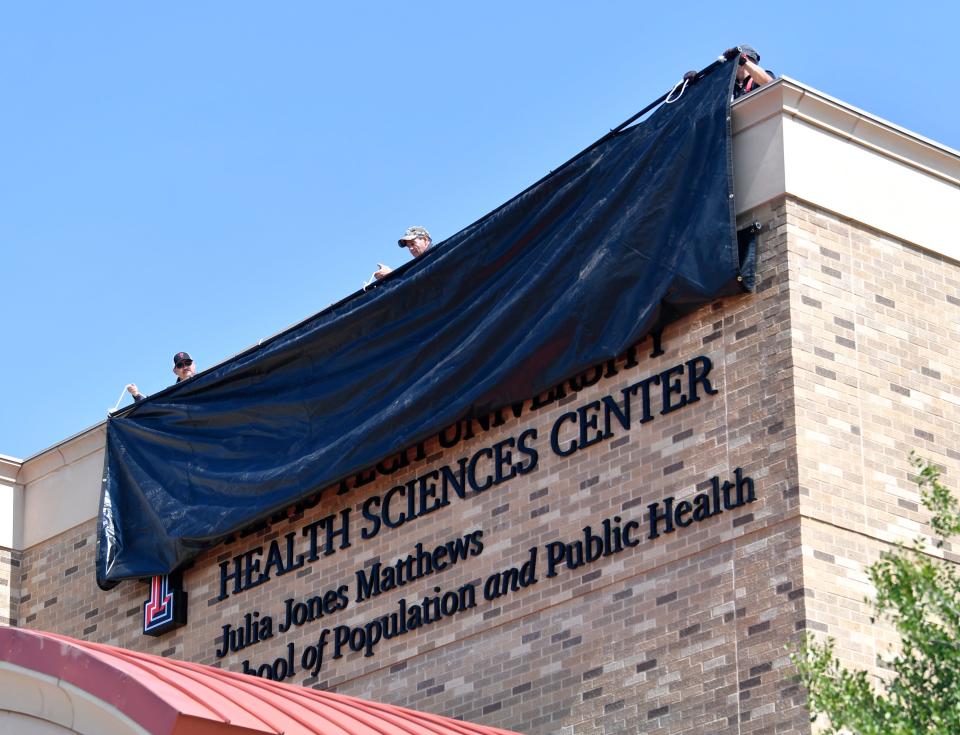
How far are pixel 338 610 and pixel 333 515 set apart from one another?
3.28ft

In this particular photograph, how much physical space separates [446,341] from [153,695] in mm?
7167

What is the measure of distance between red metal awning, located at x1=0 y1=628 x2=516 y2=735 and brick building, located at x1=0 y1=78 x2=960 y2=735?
8.58 ft

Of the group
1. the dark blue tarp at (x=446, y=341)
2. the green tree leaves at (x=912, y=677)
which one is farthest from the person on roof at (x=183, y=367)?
the green tree leaves at (x=912, y=677)

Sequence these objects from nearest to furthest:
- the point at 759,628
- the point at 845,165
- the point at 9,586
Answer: the point at 759,628 < the point at 845,165 < the point at 9,586

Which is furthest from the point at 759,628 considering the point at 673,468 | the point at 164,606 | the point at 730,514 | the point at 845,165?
the point at 164,606

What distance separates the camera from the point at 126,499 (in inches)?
890

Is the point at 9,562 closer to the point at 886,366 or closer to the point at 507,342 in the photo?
the point at 507,342

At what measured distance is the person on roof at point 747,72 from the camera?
17.3 meters

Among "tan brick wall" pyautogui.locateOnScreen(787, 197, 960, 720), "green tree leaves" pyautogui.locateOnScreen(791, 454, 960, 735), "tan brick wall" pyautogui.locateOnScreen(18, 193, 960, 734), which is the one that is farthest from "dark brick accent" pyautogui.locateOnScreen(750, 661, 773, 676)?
"green tree leaves" pyautogui.locateOnScreen(791, 454, 960, 735)

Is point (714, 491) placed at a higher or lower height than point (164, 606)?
lower

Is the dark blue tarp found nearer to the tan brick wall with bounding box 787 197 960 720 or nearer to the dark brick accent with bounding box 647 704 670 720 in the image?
Result: the tan brick wall with bounding box 787 197 960 720

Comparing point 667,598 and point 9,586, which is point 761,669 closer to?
point 667,598

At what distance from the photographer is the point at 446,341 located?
1897cm

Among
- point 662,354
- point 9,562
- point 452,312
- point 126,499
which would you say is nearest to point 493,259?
point 452,312
